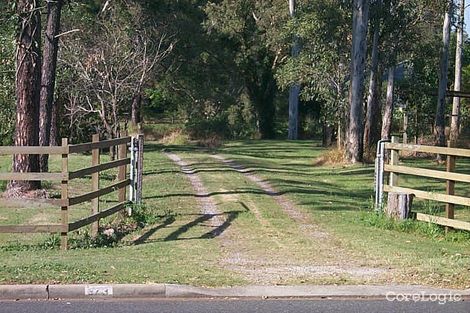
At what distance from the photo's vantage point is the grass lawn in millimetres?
9266

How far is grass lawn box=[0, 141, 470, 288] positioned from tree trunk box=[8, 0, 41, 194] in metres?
1.58

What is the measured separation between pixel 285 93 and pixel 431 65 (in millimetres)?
26135

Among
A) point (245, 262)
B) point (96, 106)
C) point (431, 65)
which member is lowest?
point (245, 262)

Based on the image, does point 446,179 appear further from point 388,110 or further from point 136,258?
point 388,110

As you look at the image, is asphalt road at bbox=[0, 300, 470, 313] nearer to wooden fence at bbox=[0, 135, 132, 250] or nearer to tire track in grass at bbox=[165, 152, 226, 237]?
wooden fence at bbox=[0, 135, 132, 250]

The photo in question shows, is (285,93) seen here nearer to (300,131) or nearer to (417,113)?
(300,131)

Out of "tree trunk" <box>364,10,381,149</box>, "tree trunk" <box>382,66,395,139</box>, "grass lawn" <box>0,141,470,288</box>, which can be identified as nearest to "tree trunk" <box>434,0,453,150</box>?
"tree trunk" <box>382,66,395,139</box>

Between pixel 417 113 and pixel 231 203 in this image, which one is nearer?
pixel 231 203

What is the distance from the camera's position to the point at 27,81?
17281 mm

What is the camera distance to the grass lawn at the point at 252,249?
927 cm

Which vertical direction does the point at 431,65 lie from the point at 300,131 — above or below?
above

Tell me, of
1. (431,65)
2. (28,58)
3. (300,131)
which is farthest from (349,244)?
(300,131)

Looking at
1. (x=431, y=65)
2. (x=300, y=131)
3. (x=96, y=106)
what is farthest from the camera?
(x=300, y=131)

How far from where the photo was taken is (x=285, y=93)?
65375 millimetres
